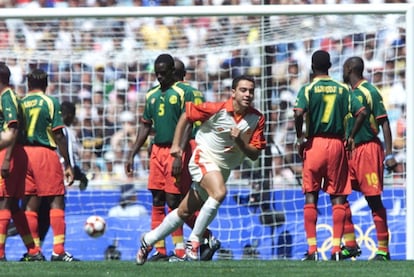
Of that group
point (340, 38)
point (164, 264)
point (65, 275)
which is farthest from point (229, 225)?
point (65, 275)

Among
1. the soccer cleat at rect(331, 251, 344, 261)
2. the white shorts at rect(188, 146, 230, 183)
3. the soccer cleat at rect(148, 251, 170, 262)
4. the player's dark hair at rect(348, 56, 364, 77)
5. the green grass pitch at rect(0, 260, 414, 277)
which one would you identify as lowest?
the soccer cleat at rect(148, 251, 170, 262)

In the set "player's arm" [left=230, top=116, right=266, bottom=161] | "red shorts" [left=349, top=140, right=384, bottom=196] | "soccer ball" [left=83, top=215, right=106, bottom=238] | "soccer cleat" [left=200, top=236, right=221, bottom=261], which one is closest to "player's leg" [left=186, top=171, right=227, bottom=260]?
"player's arm" [left=230, top=116, right=266, bottom=161]

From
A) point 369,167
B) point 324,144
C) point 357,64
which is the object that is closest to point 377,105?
point 357,64

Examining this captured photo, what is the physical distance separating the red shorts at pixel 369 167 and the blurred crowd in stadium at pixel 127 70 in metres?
2.55

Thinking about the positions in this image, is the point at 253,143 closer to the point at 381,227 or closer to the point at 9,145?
the point at 381,227

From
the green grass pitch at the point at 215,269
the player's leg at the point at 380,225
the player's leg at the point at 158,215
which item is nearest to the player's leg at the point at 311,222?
the player's leg at the point at 380,225

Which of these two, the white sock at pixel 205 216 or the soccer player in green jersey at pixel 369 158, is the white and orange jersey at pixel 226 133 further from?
the soccer player in green jersey at pixel 369 158

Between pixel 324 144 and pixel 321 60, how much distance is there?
2.75 feet

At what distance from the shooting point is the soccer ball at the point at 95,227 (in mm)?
13875

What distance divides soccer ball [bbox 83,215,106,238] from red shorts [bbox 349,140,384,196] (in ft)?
10.6

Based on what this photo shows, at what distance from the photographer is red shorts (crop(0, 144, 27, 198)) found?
12.0m

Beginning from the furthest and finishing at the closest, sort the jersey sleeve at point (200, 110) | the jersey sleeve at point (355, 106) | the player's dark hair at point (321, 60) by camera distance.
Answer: the jersey sleeve at point (355, 106) → the player's dark hair at point (321, 60) → the jersey sleeve at point (200, 110)

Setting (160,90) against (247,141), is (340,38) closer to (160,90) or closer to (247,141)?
(160,90)

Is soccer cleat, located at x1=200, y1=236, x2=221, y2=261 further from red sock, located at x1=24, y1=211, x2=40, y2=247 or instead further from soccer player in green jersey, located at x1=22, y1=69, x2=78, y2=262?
red sock, located at x1=24, y1=211, x2=40, y2=247
